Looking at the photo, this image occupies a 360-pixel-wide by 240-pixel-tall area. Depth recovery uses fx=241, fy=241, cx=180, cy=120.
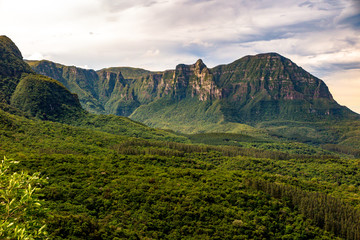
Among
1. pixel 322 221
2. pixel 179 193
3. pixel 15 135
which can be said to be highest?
pixel 15 135

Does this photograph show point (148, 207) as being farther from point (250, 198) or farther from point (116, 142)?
point (116, 142)

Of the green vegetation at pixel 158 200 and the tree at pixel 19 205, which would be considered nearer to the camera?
the tree at pixel 19 205

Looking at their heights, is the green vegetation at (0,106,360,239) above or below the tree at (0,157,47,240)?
below

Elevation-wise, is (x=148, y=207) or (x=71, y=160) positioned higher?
(x=71, y=160)

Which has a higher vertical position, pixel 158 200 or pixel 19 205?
pixel 19 205

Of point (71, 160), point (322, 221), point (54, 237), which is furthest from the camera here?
point (71, 160)

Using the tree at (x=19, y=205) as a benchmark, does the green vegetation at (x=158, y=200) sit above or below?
below

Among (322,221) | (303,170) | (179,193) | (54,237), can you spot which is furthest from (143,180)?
(303,170)

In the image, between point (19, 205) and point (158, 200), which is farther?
point (158, 200)

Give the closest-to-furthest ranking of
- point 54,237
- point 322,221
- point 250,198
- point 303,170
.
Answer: point 54,237 → point 322,221 → point 250,198 → point 303,170

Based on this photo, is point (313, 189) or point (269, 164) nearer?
point (313, 189)

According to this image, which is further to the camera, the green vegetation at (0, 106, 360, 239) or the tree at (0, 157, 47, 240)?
the green vegetation at (0, 106, 360, 239)
